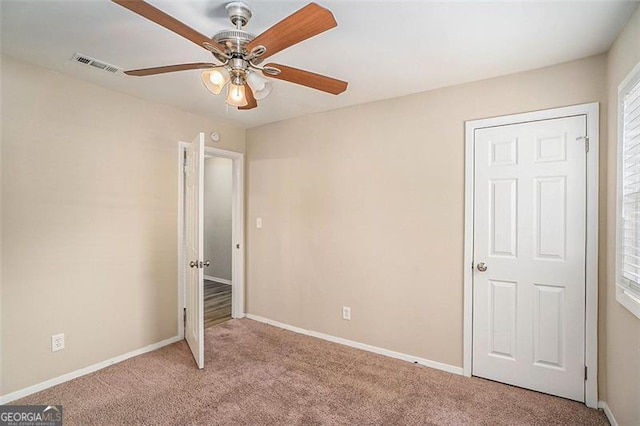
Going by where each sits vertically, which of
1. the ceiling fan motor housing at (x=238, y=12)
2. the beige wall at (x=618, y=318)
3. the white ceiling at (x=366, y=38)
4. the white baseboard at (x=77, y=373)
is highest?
the white ceiling at (x=366, y=38)

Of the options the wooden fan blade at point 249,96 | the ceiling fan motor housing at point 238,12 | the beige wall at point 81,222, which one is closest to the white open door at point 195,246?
the beige wall at point 81,222

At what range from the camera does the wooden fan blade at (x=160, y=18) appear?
1.13 m

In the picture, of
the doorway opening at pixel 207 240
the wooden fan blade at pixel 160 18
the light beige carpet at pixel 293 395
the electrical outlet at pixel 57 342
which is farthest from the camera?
the doorway opening at pixel 207 240

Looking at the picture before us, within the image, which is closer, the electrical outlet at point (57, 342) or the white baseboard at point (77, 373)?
the white baseboard at point (77, 373)

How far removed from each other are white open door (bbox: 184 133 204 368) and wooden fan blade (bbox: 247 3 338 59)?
4.90 ft

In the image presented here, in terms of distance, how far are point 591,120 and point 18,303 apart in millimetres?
4226

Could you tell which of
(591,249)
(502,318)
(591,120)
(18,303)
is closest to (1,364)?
(18,303)

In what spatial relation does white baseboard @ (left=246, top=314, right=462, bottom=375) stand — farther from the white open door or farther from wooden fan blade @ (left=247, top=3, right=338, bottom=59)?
wooden fan blade @ (left=247, top=3, right=338, bottom=59)

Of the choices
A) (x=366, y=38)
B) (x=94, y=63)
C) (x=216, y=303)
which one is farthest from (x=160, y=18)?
(x=216, y=303)

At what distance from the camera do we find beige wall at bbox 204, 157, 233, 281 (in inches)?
229

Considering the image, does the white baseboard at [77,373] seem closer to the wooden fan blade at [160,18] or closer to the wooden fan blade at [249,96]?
the wooden fan blade at [249,96]

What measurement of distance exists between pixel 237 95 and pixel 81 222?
1827 mm

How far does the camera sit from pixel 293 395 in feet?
7.58

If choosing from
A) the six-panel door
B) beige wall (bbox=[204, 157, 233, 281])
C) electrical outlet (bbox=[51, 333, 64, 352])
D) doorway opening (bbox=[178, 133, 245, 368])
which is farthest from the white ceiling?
beige wall (bbox=[204, 157, 233, 281])
